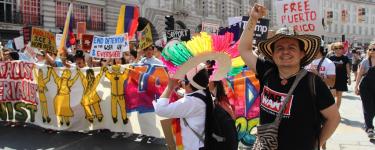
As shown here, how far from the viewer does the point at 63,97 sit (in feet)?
24.8

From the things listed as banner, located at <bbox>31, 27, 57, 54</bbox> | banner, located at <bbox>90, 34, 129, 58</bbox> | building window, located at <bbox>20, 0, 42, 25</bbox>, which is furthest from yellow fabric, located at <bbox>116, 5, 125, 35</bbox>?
building window, located at <bbox>20, 0, 42, 25</bbox>

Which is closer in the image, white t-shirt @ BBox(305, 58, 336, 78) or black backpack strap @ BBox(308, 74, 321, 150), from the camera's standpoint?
black backpack strap @ BBox(308, 74, 321, 150)

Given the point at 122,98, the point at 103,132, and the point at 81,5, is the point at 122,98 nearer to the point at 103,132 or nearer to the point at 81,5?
the point at 103,132

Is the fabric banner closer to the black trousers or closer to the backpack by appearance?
the black trousers

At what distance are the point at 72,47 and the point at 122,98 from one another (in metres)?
9.38

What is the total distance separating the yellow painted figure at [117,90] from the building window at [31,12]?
839 inches

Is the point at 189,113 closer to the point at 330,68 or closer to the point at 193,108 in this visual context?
the point at 193,108

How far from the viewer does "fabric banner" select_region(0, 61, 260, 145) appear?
249 inches

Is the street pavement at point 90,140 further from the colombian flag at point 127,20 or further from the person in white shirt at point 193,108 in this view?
the colombian flag at point 127,20

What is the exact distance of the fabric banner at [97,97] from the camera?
634 centimetres

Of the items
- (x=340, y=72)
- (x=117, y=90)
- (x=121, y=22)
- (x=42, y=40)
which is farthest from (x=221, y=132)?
(x=121, y=22)

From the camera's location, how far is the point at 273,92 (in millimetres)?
2801

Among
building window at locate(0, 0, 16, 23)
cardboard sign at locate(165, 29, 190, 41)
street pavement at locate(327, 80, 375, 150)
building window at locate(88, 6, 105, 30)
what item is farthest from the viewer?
building window at locate(88, 6, 105, 30)

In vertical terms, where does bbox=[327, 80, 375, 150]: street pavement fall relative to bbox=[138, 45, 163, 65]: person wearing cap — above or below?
below
